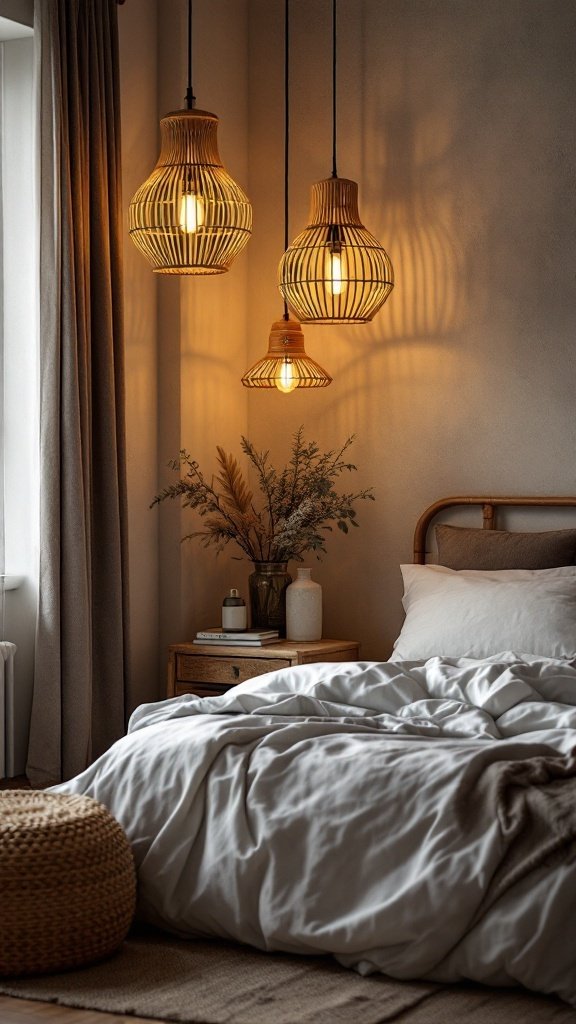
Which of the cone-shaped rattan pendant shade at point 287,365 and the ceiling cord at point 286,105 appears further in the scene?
the ceiling cord at point 286,105

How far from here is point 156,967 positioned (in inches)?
106

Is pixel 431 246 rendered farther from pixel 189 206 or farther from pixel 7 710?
pixel 7 710

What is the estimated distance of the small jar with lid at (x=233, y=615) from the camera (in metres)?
4.70

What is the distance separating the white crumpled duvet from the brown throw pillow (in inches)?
46.3

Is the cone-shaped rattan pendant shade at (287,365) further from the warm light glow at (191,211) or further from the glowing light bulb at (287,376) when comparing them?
the warm light glow at (191,211)

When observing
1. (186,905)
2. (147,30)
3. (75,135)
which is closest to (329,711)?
(186,905)

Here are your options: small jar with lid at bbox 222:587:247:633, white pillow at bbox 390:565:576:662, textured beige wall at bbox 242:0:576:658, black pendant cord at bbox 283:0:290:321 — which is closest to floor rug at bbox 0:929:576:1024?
white pillow at bbox 390:565:576:662

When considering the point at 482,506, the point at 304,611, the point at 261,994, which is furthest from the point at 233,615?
the point at 261,994

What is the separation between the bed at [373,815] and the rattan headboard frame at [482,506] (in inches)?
49.0

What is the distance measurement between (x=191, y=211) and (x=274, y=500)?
1.52m

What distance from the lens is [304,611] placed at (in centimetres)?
475

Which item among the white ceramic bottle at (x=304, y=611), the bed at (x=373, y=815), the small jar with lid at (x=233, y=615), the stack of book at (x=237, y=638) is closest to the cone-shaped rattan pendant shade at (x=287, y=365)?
the white ceramic bottle at (x=304, y=611)

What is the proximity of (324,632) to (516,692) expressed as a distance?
213cm

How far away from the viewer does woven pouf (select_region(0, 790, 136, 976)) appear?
260 cm
